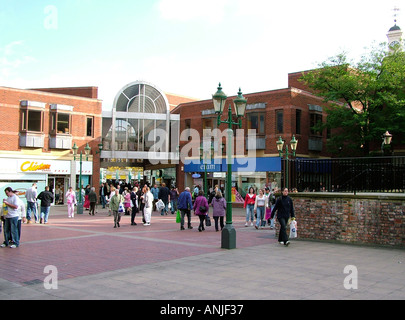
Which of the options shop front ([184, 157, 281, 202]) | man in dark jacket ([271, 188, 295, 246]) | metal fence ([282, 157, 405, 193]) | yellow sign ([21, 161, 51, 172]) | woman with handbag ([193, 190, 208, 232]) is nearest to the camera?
man in dark jacket ([271, 188, 295, 246])

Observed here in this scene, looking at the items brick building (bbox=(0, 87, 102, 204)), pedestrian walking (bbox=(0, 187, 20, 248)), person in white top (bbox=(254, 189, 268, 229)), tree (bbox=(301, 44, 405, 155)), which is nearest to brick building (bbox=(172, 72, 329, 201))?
tree (bbox=(301, 44, 405, 155))

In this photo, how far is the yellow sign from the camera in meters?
32.7

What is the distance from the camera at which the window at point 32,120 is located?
32.8 meters

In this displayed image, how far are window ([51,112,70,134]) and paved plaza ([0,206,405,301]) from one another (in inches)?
886

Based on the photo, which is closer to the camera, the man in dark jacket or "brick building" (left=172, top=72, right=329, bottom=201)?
the man in dark jacket

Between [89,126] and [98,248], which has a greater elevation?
[89,126]

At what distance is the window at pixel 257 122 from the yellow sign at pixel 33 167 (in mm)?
17215

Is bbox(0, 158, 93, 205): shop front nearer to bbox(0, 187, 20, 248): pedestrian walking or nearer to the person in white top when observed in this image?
the person in white top

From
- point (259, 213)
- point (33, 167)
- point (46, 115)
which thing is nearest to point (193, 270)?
point (259, 213)

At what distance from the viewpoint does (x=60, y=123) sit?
3475 cm

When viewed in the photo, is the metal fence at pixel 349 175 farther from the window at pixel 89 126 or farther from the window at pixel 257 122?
the window at pixel 89 126

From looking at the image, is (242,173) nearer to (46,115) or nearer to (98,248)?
(46,115)

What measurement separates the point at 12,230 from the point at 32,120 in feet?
78.9

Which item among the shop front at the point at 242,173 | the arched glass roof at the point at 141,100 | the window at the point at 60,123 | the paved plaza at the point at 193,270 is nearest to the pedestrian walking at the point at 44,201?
the paved plaza at the point at 193,270
